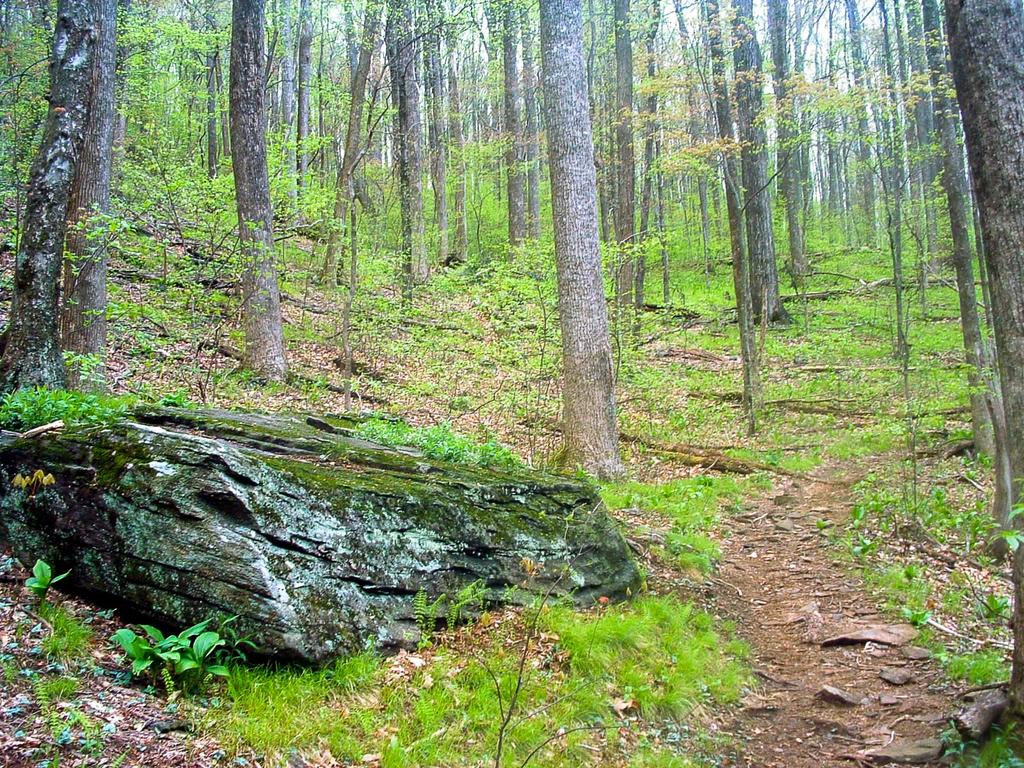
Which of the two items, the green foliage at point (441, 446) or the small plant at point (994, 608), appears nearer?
the small plant at point (994, 608)

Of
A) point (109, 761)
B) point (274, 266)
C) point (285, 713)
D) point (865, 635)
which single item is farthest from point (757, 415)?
point (109, 761)

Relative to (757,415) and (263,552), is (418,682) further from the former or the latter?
(757,415)

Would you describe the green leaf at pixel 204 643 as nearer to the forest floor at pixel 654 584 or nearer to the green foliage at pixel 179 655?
the green foliage at pixel 179 655

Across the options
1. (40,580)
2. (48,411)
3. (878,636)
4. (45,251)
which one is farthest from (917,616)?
(45,251)

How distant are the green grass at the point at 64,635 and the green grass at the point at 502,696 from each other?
2.56ft

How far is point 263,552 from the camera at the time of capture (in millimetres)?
3715

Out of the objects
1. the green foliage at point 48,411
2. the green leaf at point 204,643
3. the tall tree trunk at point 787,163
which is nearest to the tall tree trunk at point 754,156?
the tall tree trunk at point 787,163

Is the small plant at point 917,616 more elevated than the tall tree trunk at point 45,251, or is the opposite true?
the tall tree trunk at point 45,251

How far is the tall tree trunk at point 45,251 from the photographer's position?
582 cm

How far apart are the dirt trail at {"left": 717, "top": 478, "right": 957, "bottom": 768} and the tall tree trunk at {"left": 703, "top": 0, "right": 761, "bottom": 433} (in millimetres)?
4577

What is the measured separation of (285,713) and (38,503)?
2.12 m

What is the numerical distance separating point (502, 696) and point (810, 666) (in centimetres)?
281

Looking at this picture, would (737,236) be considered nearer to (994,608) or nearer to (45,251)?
(994,608)

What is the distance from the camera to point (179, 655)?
10.7ft
